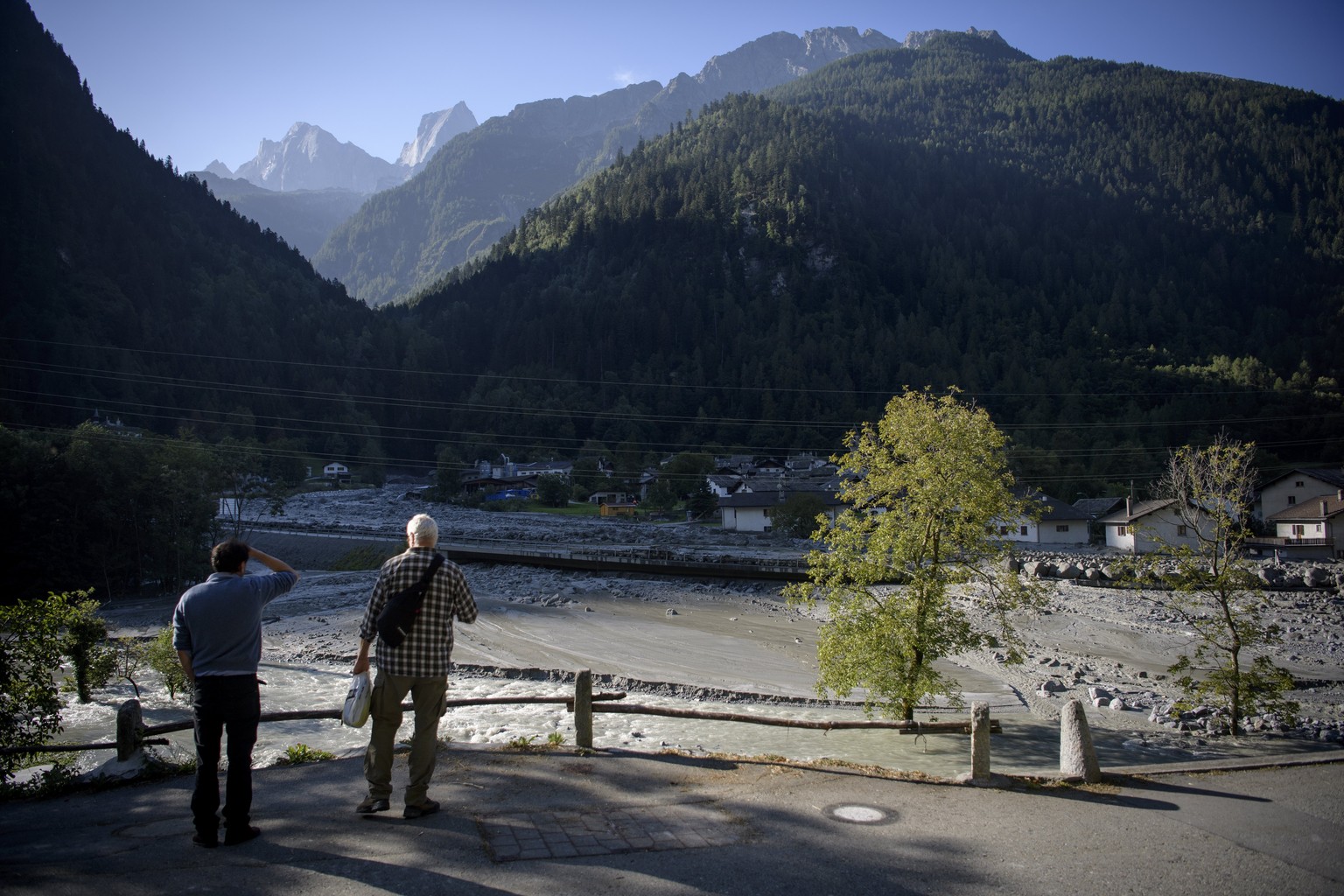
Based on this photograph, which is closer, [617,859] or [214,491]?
[617,859]

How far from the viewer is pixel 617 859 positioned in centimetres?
543

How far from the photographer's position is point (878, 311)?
166125 millimetres

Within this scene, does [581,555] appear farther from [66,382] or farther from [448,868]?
[66,382]

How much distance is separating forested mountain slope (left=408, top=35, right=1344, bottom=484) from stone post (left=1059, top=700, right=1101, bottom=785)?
96.9 meters

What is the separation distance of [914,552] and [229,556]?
13897 mm

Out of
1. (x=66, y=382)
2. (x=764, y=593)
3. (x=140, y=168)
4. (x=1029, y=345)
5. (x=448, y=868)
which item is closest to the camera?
(x=448, y=868)

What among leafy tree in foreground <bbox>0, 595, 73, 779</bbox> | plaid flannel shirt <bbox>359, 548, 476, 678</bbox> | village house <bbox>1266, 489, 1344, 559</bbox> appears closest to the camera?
plaid flannel shirt <bbox>359, 548, 476, 678</bbox>

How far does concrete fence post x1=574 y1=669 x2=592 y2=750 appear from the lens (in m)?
8.80

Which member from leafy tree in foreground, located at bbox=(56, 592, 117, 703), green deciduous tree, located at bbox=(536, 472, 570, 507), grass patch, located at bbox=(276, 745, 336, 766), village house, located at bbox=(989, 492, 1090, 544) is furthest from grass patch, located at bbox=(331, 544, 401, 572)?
village house, located at bbox=(989, 492, 1090, 544)

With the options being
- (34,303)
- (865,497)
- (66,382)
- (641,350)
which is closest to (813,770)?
(865,497)

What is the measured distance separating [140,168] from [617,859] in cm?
20444

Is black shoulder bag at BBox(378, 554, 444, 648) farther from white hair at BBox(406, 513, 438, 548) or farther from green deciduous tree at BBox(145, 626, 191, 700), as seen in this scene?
green deciduous tree at BBox(145, 626, 191, 700)

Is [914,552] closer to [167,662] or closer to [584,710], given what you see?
[584,710]

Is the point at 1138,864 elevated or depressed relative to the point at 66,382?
depressed
